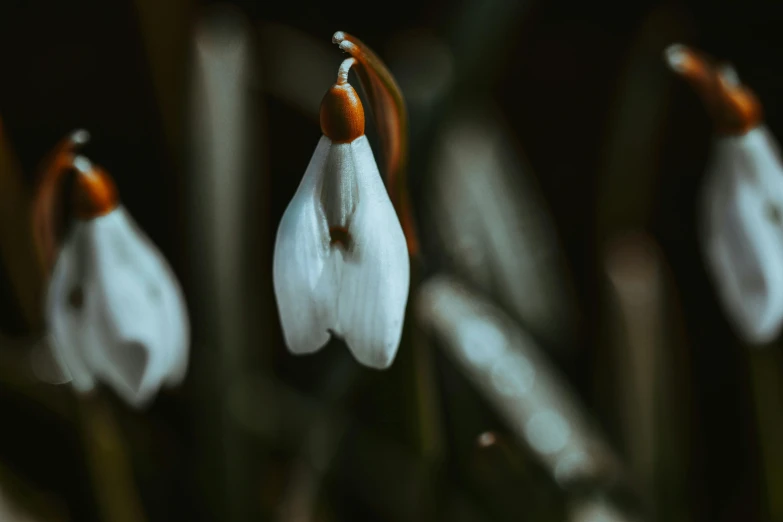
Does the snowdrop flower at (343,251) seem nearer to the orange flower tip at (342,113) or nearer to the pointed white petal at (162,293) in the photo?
the orange flower tip at (342,113)

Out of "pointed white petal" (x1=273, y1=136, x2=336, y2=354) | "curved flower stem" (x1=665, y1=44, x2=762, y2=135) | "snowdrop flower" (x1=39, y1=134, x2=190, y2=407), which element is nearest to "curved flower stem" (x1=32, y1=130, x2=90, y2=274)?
"snowdrop flower" (x1=39, y1=134, x2=190, y2=407)

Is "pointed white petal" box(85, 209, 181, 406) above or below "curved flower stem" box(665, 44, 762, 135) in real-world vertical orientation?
below

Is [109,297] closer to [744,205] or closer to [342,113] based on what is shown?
[342,113]

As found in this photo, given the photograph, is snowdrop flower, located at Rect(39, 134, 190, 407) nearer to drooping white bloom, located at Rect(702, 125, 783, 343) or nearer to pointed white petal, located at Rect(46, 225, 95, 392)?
pointed white petal, located at Rect(46, 225, 95, 392)

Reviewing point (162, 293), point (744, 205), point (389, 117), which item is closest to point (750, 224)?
point (744, 205)

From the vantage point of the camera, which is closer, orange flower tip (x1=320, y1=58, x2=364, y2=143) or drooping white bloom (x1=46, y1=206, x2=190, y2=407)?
orange flower tip (x1=320, y1=58, x2=364, y2=143)

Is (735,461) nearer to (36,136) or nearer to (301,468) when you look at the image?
(301,468)
